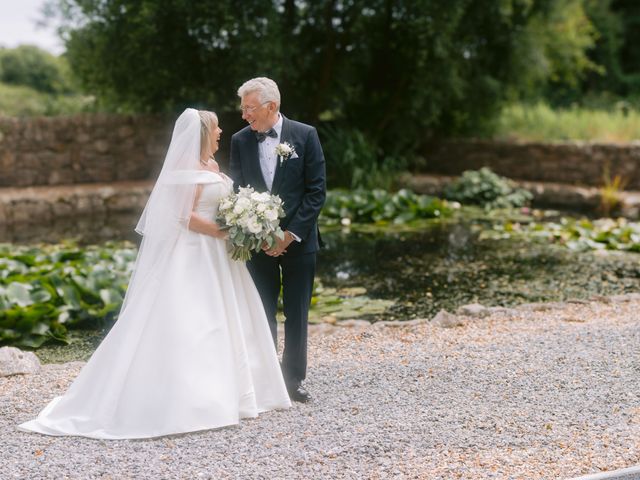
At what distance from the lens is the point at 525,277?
8.89 meters

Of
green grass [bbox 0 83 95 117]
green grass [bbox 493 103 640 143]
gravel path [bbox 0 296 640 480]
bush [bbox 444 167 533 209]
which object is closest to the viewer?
gravel path [bbox 0 296 640 480]

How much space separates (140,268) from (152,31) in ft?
34.0

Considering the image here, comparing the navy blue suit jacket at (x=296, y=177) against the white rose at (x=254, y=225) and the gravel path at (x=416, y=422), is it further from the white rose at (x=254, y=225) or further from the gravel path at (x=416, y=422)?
the gravel path at (x=416, y=422)

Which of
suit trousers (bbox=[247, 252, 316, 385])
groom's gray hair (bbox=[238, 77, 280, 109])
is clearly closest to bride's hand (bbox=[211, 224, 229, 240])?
suit trousers (bbox=[247, 252, 316, 385])

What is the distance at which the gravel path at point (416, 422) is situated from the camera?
359cm

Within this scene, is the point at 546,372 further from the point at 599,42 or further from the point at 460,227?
the point at 599,42

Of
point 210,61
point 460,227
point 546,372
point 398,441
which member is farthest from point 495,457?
point 210,61

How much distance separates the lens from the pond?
305 inches

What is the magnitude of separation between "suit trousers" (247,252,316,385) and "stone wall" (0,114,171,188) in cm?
1117

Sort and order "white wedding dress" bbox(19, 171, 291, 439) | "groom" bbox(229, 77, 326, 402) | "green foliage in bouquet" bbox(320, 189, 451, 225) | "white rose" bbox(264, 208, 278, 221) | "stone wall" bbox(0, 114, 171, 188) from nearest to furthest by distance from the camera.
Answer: "white wedding dress" bbox(19, 171, 291, 439) < "white rose" bbox(264, 208, 278, 221) < "groom" bbox(229, 77, 326, 402) < "green foliage in bouquet" bbox(320, 189, 451, 225) < "stone wall" bbox(0, 114, 171, 188)

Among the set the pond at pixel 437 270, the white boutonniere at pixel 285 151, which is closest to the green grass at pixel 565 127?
the pond at pixel 437 270

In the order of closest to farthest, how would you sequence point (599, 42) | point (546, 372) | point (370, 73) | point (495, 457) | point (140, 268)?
point (495, 457), point (140, 268), point (546, 372), point (370, 73), point (599, 42)

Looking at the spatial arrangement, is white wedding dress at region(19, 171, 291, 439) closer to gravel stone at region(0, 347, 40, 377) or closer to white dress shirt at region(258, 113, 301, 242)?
white dress shirt at region(258, 113, 301, 242)

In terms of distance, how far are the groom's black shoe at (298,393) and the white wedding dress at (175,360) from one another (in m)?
0.28
